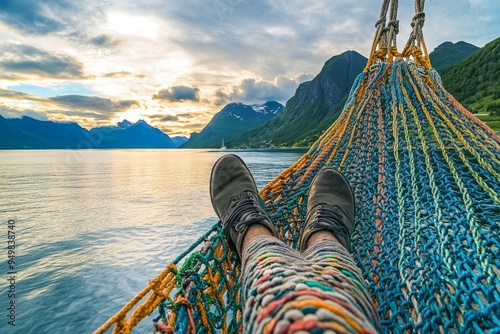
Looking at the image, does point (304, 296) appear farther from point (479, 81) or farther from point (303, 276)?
point (479, 81)

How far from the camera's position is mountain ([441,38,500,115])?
48.5 meters

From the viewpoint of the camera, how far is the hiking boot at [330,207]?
1.85 meters

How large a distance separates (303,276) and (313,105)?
173 metres

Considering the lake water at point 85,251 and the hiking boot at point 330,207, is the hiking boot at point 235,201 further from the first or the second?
the lake water at point 85,251

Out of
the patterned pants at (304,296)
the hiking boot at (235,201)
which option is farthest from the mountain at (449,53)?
the patterned pants at (304,296)

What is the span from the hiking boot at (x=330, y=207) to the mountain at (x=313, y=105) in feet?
423

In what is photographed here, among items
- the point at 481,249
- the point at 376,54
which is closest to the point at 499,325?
the point at 481,249

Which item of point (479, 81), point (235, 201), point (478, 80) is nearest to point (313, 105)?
point (478, 80)

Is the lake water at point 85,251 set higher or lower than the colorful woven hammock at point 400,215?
lower

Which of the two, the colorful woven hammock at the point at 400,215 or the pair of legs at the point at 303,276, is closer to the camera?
the pair of legs at the point at 303,276

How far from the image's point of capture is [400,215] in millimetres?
1931

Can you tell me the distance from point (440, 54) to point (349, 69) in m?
54.4

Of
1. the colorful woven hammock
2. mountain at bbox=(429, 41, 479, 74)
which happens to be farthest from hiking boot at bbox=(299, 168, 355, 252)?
mountain at bbox=(429, 41, 479, 74)

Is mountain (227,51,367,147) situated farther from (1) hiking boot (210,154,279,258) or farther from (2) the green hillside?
(1) hiking boot (210,154,279,258)
